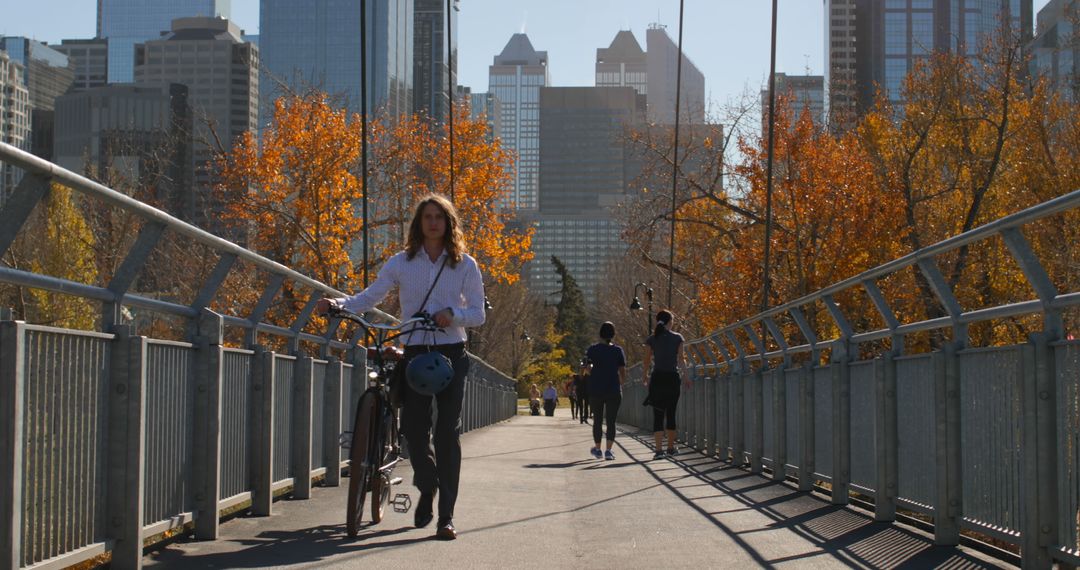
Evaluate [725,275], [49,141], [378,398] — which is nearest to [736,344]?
[378,398]

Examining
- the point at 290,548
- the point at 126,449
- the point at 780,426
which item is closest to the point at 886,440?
the point at 290,548

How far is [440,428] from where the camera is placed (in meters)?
7.93

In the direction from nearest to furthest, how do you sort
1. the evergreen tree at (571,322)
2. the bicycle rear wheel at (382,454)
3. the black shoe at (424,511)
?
the bicycle rear wheel at (382,454) < the black shoe at (424,511) < the evergreen tree at (571,322)

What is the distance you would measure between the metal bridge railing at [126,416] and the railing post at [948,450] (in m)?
3.56

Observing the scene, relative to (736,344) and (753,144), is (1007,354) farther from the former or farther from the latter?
(753,144)

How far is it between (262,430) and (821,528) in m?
3.25

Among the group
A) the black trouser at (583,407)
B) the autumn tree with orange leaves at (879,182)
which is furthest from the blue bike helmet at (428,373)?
the black trouser at (583,407)

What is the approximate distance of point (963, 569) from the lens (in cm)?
654

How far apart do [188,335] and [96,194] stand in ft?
6.08

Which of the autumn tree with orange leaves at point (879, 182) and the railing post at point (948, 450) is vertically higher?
the autumn tree with orange leaves at point (879, 182)

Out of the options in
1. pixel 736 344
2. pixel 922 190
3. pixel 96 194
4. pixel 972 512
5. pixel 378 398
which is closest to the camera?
pixel 96 194

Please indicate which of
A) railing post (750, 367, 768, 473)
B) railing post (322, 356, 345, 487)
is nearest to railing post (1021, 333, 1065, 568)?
railing post (322, 356, 345, 487)

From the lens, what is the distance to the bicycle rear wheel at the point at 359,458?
7602 millimetres

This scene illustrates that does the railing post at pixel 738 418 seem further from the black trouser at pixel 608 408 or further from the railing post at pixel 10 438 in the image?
the railing post at pixel 10 438
